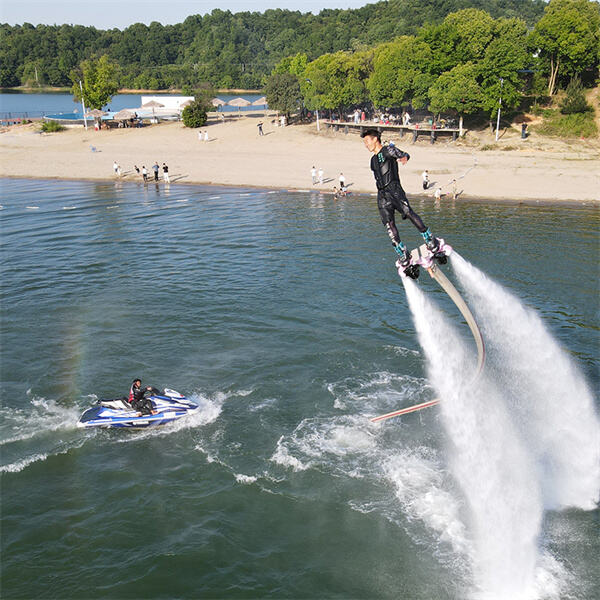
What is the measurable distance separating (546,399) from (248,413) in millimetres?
14914

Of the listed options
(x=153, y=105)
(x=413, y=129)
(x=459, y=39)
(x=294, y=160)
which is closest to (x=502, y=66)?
(x=459, y=39)

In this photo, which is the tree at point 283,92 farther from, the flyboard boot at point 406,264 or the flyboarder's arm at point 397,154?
the flyboarder's arm at point 397,154

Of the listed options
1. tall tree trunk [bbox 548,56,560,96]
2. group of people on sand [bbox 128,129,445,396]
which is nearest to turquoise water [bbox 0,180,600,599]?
group of people on sand [bbox 128,129,445,396]

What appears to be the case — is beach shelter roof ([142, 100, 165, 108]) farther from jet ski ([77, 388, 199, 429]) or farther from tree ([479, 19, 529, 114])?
jet ski ([77, 388, 199, 429])

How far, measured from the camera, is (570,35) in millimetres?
86312

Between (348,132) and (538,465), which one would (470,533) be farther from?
(348,132)

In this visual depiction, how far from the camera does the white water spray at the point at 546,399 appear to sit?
2269cm

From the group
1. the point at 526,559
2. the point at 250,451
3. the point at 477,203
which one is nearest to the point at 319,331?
A: the point at 250,451

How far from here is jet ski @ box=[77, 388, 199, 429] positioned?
1018 inches

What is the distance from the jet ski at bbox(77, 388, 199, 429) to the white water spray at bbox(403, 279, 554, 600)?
1180 centimetres

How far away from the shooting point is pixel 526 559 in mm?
18953

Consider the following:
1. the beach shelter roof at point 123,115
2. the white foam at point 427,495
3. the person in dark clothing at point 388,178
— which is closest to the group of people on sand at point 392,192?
the person in dark clothing at point 388,178

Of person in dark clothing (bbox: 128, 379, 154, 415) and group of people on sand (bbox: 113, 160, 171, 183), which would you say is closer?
person in dark clothing (bbox: 128, 379, 154, 415)

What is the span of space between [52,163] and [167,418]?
8009 centimetres
